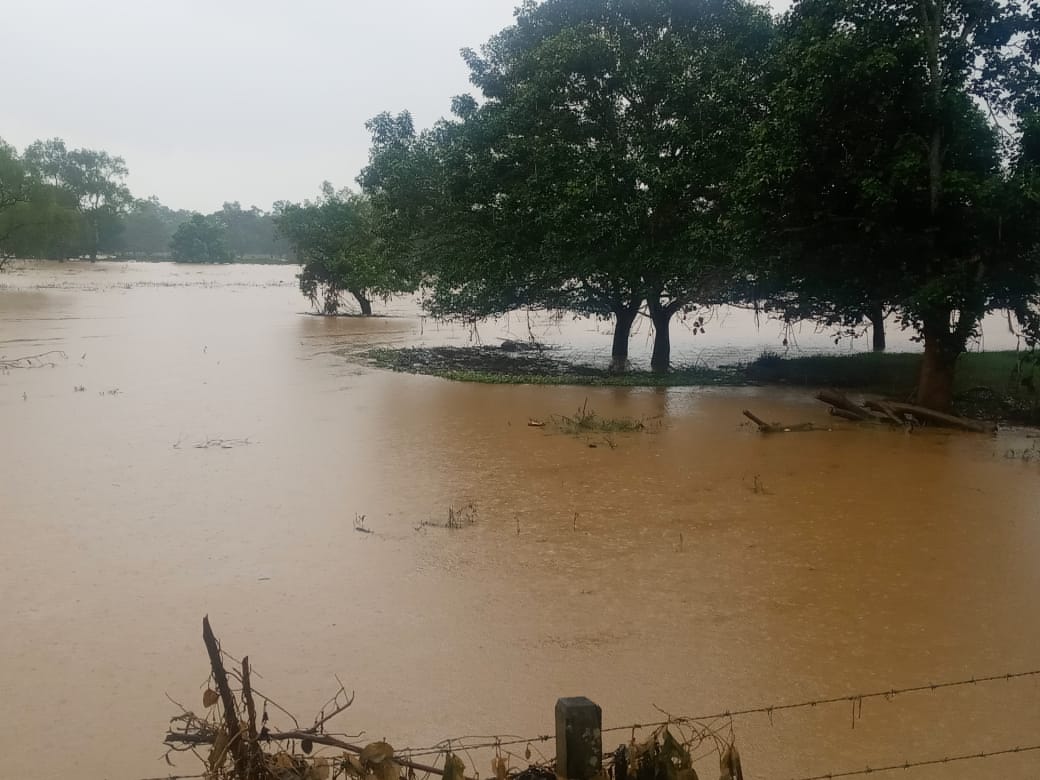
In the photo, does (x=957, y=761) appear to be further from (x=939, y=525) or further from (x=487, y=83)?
(x=487, y=83)

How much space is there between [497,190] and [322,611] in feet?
42.2

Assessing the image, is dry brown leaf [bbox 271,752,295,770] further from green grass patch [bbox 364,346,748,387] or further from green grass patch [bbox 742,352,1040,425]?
green grass patch [bbox 364,346,748,387]

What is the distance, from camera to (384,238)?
65.4ft

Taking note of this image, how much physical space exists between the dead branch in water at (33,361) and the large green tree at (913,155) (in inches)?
602

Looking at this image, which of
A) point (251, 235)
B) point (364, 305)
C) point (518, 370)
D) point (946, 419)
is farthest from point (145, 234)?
point (946, 419)

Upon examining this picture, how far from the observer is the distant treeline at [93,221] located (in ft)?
160

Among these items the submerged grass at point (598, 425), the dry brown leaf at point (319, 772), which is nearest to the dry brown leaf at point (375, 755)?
the dry brown leaf at point (319, 772)

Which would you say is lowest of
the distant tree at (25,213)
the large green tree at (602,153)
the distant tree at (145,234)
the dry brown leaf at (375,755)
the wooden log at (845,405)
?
the dry brown leaf at (375,755)

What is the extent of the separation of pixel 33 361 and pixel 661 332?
14.4 metres

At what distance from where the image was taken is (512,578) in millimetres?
6195

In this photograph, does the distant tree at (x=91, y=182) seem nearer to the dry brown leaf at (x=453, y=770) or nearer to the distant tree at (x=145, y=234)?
the distant tree at (x=145, y=234)

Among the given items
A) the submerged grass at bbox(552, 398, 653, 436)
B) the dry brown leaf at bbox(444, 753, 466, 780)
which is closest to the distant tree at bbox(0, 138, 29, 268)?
the submerged grass at bbox(552, 398, 653, 436)

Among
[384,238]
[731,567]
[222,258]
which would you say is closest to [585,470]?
[731,567]

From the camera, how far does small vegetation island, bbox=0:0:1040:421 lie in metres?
11.8
